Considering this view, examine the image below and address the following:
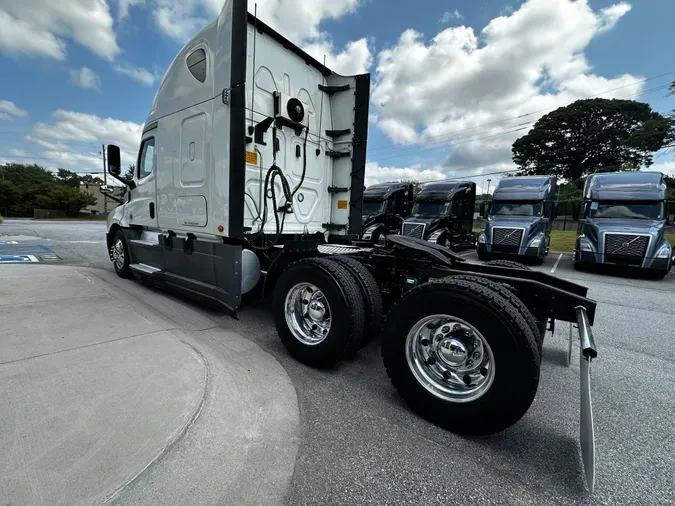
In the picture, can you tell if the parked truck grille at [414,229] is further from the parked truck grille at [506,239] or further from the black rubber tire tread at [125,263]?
the black rubber tire tread at [125,263]

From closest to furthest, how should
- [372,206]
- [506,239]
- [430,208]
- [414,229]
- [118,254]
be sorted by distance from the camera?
[118,254], [506,239], [414,229], [430,208], [372,206]

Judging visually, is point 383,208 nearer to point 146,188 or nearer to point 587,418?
point 146,188

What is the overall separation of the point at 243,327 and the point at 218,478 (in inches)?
91.5

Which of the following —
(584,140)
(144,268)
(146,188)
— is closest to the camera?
(146,188)

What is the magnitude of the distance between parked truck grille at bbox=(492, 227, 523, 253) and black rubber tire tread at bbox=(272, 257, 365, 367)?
31.2ft

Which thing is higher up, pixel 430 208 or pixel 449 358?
pixel 430 208

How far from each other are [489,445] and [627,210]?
11.0 metres

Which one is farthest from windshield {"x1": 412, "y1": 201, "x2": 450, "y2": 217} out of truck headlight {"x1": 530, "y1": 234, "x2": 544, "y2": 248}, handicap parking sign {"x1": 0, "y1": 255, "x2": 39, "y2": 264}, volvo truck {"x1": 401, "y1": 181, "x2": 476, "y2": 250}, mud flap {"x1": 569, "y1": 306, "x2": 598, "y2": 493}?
handicap parking sign {"x1": 0, "y1": 255, "x2": 39, "y2": 264}

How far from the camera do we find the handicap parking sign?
7.21 m

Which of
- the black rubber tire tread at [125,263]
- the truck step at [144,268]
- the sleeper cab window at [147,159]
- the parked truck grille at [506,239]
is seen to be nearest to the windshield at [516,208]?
the parked truck grille at [506,239]

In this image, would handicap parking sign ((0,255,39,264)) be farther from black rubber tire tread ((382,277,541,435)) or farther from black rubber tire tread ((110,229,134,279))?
black rubber tire tread ((382,277,541,435))

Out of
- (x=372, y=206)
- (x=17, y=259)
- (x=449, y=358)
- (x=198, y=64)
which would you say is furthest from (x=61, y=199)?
Result: (x=449, y=358)

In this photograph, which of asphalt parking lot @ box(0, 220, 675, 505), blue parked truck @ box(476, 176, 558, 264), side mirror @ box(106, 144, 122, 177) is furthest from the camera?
blue parked truck @ box(476, 176, 558, 264)

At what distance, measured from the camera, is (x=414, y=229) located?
1195cm
